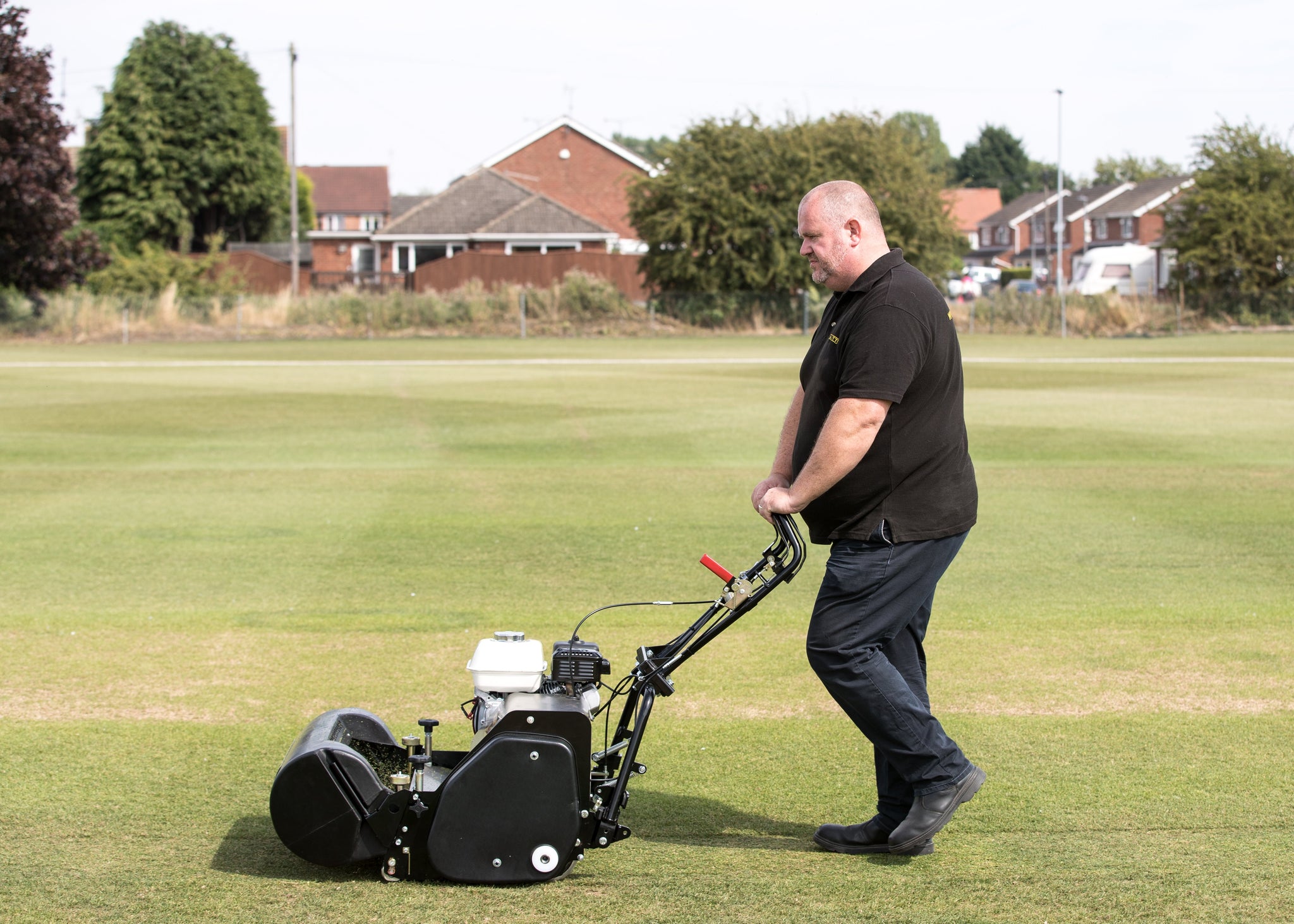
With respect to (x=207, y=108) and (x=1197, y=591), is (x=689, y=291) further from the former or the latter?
(x=1197, y=591)

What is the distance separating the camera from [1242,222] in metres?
49.2

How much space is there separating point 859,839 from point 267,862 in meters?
1.82

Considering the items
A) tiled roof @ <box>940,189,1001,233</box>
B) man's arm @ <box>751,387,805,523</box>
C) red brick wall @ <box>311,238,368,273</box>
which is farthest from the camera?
tiled roof @ <box>940,189,1001,233</box>

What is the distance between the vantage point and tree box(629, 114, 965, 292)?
48312 millimetres

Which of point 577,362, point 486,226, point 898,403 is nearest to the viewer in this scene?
point 898,403

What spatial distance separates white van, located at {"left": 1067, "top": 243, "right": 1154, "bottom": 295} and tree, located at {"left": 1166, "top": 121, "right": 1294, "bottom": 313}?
810 inches

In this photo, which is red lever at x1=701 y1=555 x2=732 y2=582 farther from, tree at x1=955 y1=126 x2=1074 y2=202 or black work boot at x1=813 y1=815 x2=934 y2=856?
tree at x1=955 y1=126 x2=1074 y2=202

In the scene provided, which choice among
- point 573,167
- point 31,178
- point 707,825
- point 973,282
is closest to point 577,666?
point 707,825

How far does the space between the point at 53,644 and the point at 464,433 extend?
10.4 m

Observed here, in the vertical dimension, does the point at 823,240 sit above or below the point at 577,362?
above

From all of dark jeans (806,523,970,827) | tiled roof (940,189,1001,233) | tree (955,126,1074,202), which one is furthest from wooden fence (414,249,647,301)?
tree (955,126,1074,202)

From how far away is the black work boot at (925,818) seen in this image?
4254 mm

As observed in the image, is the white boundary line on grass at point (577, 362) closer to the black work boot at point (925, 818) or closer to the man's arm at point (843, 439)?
the black work boot at point (925, 818)

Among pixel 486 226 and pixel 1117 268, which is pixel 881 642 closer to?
pixel 486 226
